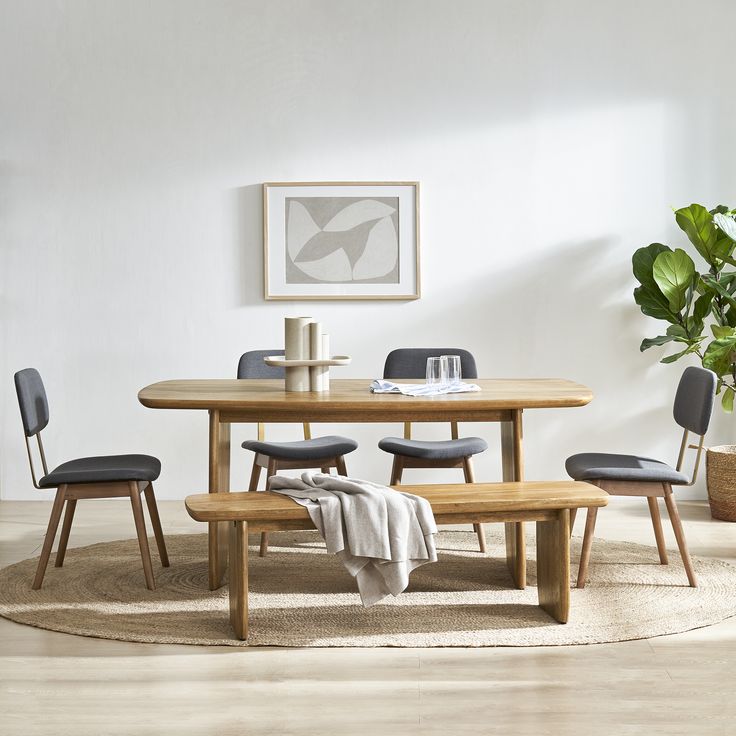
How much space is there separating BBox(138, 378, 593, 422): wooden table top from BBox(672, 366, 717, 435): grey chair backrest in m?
0.52

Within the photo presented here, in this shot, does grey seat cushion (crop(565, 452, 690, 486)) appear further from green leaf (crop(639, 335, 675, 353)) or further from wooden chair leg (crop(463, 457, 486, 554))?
green leaf (crop(639, 335, 675, 353))

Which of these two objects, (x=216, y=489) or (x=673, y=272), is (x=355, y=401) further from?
(x=673, y=272)

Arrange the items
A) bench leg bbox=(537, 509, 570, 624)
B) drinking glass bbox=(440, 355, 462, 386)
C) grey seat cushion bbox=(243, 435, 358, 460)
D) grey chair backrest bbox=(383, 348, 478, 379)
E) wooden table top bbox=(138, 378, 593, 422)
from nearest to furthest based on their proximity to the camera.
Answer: bench leg bbox=(537, 509, 570, 624), wooden table top bbox=(138, 378, 593, 422), drinking glass bbox=(440, 355, 462, 386), grey seat cushion bbox=(243, 435, 358, 460), grey chair backrest bbox=(383, 348, 478, 379)

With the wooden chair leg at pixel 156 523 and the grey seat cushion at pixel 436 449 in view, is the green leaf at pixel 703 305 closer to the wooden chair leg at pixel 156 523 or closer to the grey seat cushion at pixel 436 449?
the grey seat cushion at pixel 436 449

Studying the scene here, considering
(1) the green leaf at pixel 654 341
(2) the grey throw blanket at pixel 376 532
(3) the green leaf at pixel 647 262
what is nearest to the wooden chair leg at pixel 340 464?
(2) the grey throw blanket at pixel 376 532

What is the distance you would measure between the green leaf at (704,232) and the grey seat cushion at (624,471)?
62.1 inches

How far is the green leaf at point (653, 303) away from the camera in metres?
4.98

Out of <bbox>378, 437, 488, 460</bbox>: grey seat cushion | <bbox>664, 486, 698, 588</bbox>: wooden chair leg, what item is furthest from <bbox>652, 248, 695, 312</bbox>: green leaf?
<bbox>664, 486, 698, 588</bbox>: wooden chair leg

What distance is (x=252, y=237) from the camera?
531cm

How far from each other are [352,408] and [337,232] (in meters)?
2.04

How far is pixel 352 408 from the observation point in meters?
3.45

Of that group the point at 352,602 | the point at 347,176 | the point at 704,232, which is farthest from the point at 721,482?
the point at 347,176

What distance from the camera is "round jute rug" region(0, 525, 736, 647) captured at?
3119 millimetres

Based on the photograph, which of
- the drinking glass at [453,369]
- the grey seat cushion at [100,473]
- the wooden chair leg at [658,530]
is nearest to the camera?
the grey seat cushion at [100,473]
